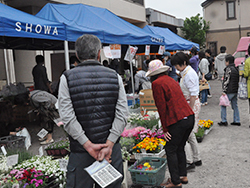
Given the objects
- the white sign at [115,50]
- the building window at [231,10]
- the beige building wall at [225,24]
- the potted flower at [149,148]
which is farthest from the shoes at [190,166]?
the building window at [231,10]

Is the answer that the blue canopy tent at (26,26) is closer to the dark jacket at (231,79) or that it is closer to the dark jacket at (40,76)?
the dark jacket at (40,76)

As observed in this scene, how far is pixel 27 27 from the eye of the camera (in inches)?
185

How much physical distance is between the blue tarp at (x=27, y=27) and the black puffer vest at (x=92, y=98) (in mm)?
2731

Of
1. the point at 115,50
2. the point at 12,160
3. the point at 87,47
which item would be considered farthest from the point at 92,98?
the point at 115,50

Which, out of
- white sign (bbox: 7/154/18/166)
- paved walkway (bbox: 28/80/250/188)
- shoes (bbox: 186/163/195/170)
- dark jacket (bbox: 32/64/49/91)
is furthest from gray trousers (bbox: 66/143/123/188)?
dark jacket (bbox: 32/64/49/91)

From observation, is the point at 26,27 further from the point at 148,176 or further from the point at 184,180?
the point at 184,180

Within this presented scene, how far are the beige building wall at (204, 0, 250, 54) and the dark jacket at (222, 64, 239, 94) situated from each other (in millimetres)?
28035

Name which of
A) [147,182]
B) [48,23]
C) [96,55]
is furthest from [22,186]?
[48,23]

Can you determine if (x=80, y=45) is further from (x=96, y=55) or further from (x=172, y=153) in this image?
(x=172, y=153)

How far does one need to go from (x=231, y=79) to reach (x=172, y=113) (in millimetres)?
3983

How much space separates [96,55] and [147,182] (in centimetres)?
214

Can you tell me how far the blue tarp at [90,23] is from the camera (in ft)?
20.6

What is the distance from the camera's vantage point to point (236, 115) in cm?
720

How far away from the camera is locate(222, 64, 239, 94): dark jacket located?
22.4 feet
